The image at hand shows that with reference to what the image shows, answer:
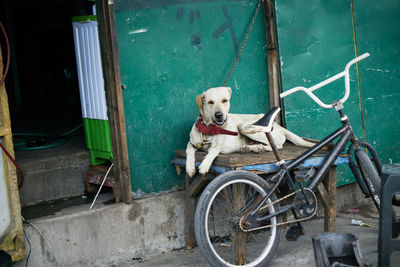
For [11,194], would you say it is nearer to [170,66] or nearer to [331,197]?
[170,66]

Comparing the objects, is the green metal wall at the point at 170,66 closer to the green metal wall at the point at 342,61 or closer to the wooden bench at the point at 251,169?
the wooden bench at the point at 251,169

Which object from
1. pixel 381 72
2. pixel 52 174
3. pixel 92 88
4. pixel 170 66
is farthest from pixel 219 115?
pixel 381 72

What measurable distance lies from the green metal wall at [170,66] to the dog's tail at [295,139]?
567mm

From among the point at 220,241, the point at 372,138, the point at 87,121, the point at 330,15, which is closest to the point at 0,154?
the point at 87,121

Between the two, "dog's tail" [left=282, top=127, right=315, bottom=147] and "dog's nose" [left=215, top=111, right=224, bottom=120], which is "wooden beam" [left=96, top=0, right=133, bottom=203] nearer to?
"dog's nose" [left=215, top=111, right=224, bottom=120]

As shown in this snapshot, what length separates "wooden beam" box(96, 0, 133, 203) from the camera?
15.6ft

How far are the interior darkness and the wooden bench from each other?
160 inches

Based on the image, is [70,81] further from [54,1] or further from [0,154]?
[0,154]

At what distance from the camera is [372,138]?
6340 mm

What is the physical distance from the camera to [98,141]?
17.3 feet

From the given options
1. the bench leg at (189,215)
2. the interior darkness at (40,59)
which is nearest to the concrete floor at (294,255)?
the bench leg at (189,215)

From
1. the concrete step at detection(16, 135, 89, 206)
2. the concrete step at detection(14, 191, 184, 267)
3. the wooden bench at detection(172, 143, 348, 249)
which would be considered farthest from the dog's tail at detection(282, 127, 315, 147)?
the concrete step at detection(16, 135, 89, 206)

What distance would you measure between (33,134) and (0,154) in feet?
7.64

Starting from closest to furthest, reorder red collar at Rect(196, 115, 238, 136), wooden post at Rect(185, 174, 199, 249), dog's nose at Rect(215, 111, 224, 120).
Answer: dog's nose at Rect(215, 111, 224, 120) < red collar at Rect(196, 115, 238, 136) < wooden post at Rect(185, 174, 199, 249)
